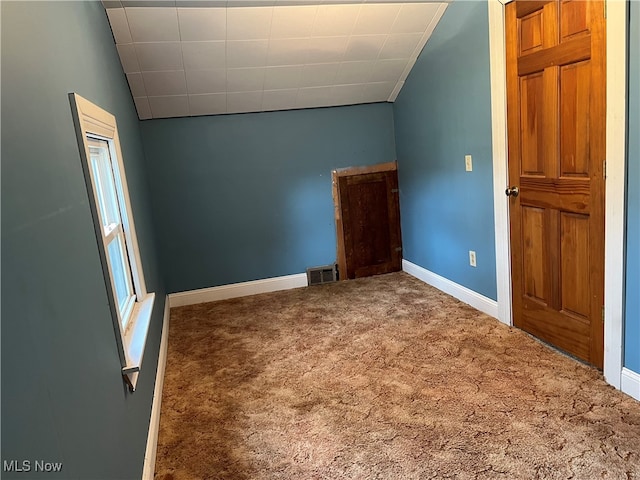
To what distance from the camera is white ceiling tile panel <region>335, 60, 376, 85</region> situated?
146 inches

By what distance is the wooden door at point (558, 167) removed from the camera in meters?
2.22

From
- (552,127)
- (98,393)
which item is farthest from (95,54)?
(552,127)

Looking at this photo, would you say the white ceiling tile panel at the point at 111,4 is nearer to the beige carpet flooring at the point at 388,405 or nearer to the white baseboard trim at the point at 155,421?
the white baseboard trim at the point at 155,421

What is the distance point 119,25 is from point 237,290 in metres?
2.24

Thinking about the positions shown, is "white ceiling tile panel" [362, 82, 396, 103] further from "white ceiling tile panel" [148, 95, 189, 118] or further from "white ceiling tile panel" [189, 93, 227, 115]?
"white ceiling tile panel" [148, 95, 189, 118]

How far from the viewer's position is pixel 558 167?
97.4 inches

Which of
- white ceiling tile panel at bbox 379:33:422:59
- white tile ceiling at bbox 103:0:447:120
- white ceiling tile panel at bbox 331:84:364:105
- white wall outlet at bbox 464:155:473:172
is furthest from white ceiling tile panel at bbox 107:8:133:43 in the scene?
white wall outlet at bbox 464:155:473:172

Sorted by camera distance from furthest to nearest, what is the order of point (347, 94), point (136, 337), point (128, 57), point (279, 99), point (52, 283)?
point (347, 94)
point (279, 99)
point (128, 57)
point (136, 337)
point (52, 283)

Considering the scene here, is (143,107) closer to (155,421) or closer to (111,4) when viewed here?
(111,4)

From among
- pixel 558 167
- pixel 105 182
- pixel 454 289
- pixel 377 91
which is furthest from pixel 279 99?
pixel 558 167

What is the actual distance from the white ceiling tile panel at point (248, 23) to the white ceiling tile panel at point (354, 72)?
769 millimetres

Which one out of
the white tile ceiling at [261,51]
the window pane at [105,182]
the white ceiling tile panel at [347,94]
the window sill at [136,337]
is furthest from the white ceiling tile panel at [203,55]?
the window sill at [136,337]

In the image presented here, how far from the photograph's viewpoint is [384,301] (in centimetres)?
375

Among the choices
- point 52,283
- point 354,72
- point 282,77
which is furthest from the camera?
point 354,72
